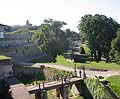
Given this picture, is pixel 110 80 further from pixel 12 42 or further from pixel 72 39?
pixel 72 39

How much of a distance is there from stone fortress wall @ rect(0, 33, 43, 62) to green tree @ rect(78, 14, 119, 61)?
14.0 meters

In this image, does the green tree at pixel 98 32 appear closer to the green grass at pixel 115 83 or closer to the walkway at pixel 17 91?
the green grass at pixel 115 83

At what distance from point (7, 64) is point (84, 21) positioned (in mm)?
27248

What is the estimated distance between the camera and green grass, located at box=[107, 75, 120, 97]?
33.7 metres

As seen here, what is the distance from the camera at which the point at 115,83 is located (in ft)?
116

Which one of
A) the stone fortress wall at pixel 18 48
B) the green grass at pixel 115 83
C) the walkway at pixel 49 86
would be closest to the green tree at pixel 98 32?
the stone fortress wall at pixel 18 48

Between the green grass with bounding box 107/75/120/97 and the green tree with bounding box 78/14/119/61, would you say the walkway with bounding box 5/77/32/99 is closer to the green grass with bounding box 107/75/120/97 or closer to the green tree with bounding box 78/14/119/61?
the green grass with bounding box 107/75/120/97

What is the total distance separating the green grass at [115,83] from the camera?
Answer: 3369cm

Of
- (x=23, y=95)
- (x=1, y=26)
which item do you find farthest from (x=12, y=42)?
(x=23, y=95)

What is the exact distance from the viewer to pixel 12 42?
7625 cm

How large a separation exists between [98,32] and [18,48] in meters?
18.5

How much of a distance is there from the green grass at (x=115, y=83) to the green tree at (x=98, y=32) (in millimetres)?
21780

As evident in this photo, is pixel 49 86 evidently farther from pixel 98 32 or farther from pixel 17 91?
pixel 98 32

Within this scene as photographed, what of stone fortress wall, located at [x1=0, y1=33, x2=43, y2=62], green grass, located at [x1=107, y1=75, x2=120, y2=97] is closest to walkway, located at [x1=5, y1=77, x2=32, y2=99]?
green grass, located at [x1=107, y1=75, x2=120, y2=97]
